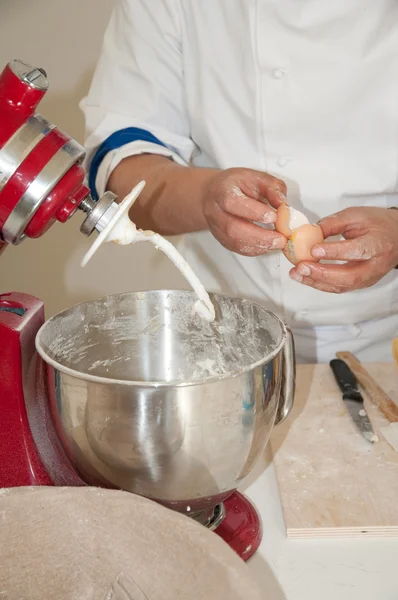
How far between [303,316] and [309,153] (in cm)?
26

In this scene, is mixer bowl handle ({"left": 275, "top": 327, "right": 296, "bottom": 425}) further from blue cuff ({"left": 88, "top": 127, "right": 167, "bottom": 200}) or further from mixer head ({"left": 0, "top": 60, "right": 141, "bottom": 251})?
blue cuff ({"left": 88, "top": 127, "right": 167, "bottom": 200})

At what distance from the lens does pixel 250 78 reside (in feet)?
3.30

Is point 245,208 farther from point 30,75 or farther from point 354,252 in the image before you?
point 30,75

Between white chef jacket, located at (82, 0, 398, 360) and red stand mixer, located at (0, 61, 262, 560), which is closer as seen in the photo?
red stand mixer, located at (0, 61, 262, 560)

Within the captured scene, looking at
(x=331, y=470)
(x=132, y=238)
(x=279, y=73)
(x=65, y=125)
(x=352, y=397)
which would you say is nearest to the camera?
(x=132, y=238)

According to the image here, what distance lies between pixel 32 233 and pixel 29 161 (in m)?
0.07

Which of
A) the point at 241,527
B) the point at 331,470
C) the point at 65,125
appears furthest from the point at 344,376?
the point at 65,125

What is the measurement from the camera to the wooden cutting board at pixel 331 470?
0.63 meters

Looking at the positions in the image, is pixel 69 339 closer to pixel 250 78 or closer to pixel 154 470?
pixel 154 470

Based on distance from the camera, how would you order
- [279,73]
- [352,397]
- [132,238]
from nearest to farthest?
[132,238] < [352,397] < [279,73]

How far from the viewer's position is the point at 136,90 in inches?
42.1

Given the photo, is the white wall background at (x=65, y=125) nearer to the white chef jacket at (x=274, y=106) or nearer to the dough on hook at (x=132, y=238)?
the white chef jacket at (x=274, y=106)

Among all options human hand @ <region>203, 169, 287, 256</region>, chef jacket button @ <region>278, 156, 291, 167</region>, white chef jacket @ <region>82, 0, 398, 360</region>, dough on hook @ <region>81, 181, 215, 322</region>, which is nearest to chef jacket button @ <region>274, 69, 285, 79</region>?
white chef jacket @ <region>82, 0, 398, 360</region>

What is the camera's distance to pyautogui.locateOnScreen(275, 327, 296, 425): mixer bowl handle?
615 mm
